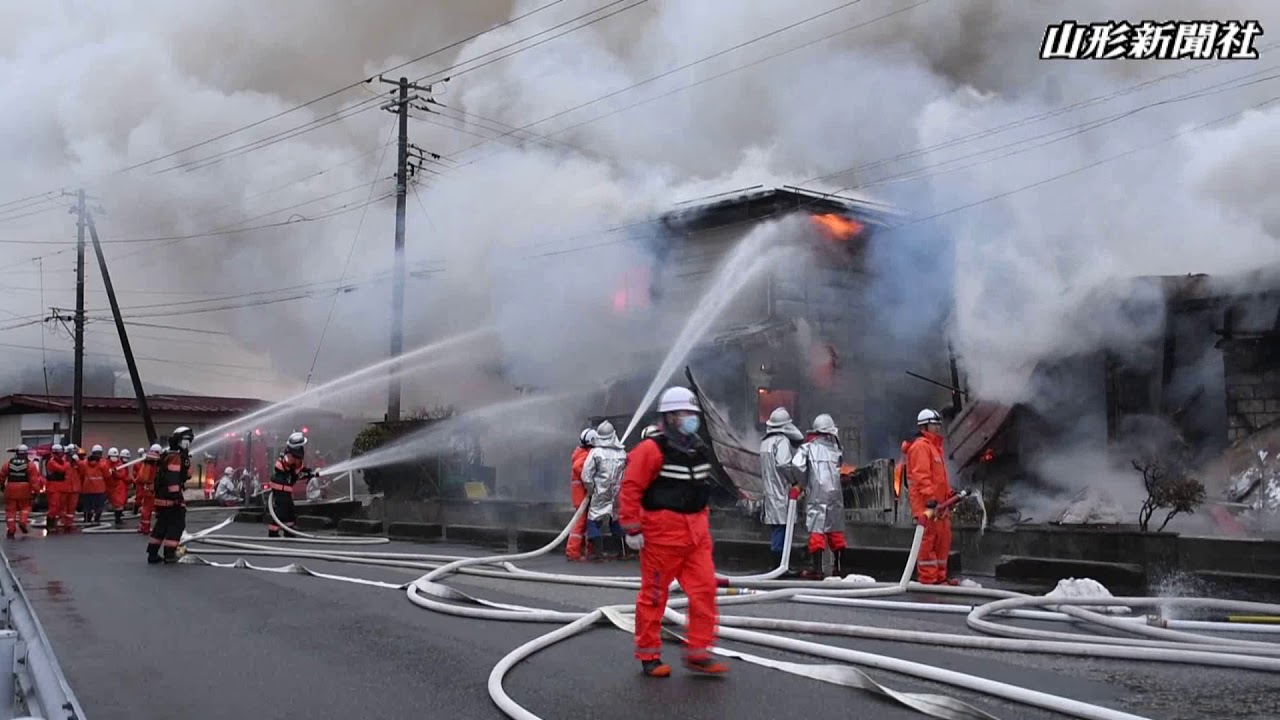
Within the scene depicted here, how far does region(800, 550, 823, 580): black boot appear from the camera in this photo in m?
9.96

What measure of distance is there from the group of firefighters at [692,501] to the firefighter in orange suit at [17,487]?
36.1 feet

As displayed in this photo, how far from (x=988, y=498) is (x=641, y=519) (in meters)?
8.66

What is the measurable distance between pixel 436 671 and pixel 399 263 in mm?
17980

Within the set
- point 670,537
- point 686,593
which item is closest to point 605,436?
point 670,537

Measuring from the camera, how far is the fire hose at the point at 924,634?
5.13 metres

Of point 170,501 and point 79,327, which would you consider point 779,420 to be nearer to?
point 170,501

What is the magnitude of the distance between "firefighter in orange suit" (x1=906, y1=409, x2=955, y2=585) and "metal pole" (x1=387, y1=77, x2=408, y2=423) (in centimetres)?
1453

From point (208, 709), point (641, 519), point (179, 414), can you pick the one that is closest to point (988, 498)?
point (641, 519)

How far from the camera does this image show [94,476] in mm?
21359

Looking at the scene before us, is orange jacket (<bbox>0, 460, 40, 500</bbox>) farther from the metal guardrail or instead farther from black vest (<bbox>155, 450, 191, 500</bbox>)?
the metal guardrail

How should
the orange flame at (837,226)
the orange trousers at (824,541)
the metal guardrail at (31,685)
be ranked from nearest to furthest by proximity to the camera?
1. the metal guardrail at (31,685)
2. the orange trousers at (824,541)
3. the orange flame at (837,226)

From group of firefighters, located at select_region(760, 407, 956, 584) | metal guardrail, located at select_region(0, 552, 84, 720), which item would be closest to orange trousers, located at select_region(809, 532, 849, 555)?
group of firefighters, located at select_region(760, 407, 956, 584)

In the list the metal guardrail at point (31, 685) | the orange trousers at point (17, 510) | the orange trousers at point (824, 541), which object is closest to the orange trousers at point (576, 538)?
the orange trousers at point (824, 541)

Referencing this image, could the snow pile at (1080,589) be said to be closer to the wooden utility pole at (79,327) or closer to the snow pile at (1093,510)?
the snow pile at (1093,510)
